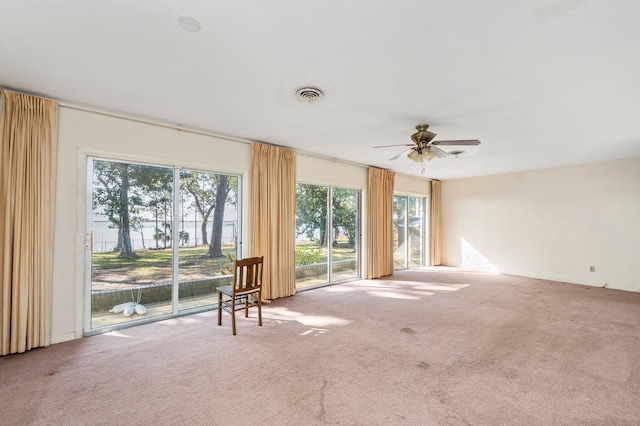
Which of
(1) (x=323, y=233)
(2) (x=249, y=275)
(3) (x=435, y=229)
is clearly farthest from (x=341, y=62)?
(3) (x=435, y=229)

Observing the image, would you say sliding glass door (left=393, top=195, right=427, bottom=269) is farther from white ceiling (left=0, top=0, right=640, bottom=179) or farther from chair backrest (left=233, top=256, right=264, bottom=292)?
chair backrest (left=233, top=256, right=264, bottom=292)

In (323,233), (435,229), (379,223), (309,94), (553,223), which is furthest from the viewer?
(435,229)

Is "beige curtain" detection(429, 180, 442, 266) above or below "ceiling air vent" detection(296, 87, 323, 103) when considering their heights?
below

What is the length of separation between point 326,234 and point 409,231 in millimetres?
3012

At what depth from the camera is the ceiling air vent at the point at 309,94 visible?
2662 millimetres

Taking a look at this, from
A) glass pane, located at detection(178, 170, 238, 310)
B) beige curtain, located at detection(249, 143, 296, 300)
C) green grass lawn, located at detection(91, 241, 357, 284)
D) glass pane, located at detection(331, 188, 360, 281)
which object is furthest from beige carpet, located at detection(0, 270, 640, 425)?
glass pane, located at detection(331, 188, 360, 281)

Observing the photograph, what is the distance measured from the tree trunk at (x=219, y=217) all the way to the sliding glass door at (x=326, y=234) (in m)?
1.36

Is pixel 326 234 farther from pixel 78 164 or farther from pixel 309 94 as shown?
pixel 78 164

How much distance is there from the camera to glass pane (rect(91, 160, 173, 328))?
10.9 feet

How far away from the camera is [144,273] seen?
362cm

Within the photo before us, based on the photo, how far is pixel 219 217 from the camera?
420 centimetres

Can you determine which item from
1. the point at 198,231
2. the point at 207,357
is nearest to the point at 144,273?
the point at 198,231

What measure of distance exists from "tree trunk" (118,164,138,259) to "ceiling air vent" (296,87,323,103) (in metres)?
2.36

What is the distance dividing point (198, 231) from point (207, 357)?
1834mm
